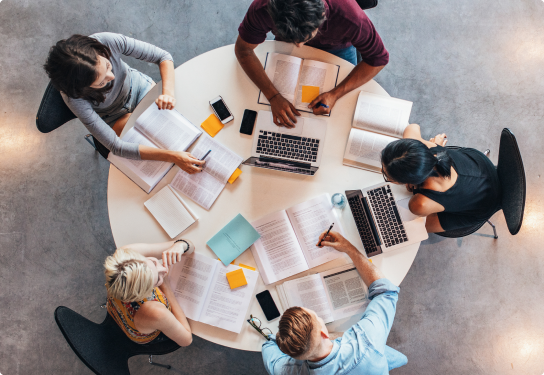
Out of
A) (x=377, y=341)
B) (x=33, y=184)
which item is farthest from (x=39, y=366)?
(x=377, y=341)

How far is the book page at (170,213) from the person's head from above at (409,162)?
108cm

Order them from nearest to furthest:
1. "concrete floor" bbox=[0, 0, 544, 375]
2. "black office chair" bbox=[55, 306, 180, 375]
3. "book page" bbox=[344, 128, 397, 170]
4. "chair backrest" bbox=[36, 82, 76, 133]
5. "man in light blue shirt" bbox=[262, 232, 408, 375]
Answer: "man in light blue shirt" bbox=[262, 232, 408, 375] < "black office chair" bbox=[55, 306, 180, 375] < "chair backrest" bbox=[36, 82, 76, 133] < "book page" bbox=[344, 128, 397, 170] < "concrete floor" bbox=[0, 0, 544, 375]

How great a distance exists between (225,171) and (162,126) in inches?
17.4

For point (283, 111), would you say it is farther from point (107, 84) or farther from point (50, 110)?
point (50, 110)

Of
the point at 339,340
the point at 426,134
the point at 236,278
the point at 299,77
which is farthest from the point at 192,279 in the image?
the point at 426,134

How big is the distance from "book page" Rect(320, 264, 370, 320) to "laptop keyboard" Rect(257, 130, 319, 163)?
63 centimetres

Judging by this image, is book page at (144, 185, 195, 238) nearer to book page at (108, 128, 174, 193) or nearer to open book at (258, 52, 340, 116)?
book page at (108, 128, 174, 193)

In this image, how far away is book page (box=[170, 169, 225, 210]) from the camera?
185cm

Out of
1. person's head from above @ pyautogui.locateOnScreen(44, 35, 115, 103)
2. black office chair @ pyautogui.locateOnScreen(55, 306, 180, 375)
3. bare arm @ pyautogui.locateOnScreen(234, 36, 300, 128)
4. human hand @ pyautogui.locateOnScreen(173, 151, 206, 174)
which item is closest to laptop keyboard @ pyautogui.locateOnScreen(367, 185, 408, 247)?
bare arm @ pyautogui.locateOnScreen(234, 36, 300, 128)

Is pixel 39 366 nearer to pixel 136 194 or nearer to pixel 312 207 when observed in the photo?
pixel 136 194

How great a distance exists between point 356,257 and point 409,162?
22.3 inches

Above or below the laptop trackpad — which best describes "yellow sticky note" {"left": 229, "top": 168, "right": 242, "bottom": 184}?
above

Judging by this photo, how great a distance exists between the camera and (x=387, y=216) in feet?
5.89

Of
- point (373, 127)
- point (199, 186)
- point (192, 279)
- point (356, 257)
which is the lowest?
point (192, 279)
